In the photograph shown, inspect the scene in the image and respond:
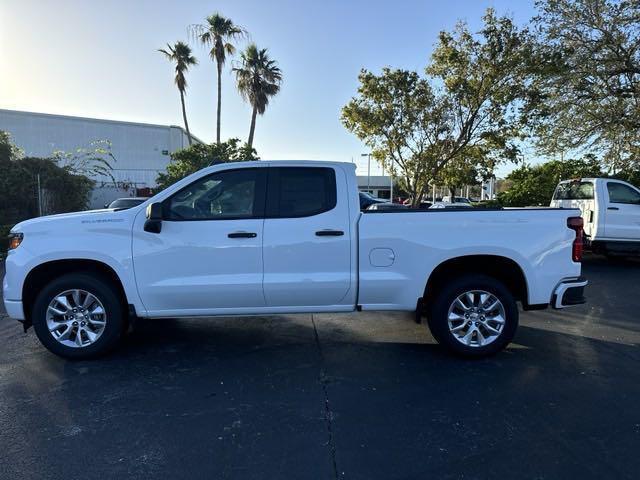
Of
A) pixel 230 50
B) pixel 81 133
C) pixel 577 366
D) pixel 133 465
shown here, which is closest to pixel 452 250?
pixel 577 366

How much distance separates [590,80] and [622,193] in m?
7.52

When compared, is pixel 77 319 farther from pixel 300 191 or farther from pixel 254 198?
pixel 300 191

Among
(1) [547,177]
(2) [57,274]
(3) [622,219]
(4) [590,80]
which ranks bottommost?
(2) [57,274]

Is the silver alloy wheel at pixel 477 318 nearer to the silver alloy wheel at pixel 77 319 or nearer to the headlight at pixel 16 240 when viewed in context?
the silver alloy wheel at pixel 77 319

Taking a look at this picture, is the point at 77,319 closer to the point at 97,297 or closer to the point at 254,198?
the point at 97,297

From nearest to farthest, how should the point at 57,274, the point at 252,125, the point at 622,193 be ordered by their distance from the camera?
the point at 57,274 → the point at 622,193 → the point at 252,125

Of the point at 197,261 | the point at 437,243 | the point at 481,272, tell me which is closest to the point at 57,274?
the point at 197,261

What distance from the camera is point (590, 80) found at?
15.7 metres

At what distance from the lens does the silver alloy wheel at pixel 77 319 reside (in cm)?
451

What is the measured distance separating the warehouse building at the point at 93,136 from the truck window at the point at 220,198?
4090 centimetres

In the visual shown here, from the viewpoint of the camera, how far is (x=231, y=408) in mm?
3594

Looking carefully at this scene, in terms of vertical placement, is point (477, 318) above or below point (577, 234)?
below

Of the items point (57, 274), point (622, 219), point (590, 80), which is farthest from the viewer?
point (590, 80)

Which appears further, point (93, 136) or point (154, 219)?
point (93, 136)
